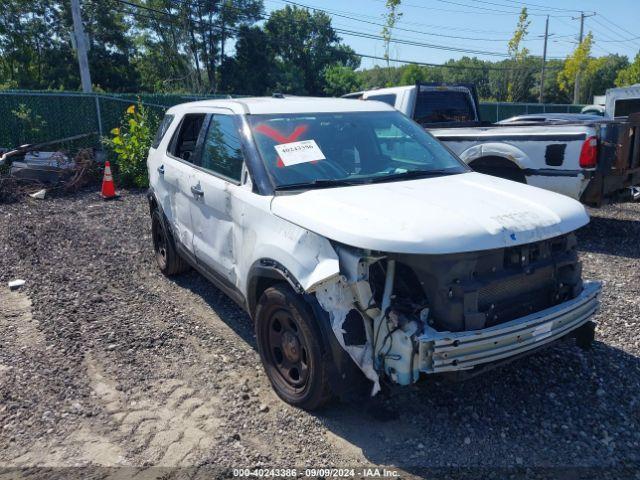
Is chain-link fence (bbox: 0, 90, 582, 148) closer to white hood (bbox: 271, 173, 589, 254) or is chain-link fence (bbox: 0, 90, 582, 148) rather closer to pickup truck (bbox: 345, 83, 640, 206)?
pickup truck (bbox: 345, 83, 640, 206)

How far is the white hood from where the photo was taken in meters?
2.66

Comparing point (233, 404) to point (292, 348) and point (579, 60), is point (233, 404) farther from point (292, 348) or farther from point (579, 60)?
point (579, 60)

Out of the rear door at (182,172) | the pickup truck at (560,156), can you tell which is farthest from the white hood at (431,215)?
the pickup truck at (560,156)

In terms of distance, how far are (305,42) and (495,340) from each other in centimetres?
4691

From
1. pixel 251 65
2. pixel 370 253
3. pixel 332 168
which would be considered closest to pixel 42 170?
pixel 332 168

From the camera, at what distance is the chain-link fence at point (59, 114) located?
1209 centimetres

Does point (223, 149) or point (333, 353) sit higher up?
point (223, 149)

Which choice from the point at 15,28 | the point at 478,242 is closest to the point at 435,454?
the point at 478,242

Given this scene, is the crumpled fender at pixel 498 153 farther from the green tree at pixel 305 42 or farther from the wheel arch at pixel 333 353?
the green tree at pixel 305 42

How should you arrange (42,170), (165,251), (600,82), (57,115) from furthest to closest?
(600,82)
(57,115)
(42,170)
(165,251)

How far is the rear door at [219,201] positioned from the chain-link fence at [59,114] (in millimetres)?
9735

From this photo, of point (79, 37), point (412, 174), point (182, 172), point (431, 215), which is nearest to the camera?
point (431, 215)

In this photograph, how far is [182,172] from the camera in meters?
4.70

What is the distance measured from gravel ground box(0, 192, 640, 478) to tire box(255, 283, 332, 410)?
141 millimetres
